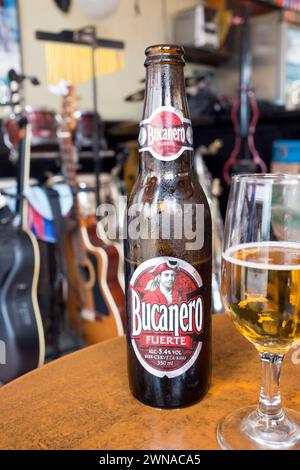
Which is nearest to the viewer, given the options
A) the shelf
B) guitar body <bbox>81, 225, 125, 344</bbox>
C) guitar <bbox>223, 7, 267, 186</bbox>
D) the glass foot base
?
the glass foot base

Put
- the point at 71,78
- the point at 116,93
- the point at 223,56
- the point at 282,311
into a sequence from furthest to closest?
the point at 223,56, the point at 116,93, the point at 71,78, the point at 282,311

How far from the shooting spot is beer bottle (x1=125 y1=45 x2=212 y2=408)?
17.9 inches

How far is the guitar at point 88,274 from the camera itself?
5.37 ft

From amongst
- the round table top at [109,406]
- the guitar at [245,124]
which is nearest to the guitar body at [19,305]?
the round table top at [109,406]

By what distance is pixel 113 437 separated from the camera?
0.41 metres

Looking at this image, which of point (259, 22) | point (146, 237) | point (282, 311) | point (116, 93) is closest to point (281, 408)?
point (282, 311)

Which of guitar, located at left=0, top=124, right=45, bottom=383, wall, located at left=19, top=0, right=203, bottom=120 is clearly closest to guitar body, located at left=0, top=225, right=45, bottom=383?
guitar, located at left=0, top=124, right=45, bottom=383

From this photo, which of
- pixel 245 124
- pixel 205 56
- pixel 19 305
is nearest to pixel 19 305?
pixel 19 305

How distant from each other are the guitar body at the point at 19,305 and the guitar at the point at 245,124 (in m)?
1.49

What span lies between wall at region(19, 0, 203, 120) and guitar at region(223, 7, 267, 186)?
0.79 metres

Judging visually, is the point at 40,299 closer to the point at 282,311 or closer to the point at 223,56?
the point at 282,311

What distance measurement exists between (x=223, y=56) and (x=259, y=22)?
453mm

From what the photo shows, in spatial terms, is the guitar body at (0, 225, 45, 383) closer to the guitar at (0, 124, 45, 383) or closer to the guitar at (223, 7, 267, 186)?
the guitar at (0, 124, 45, 383)

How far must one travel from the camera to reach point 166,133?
473mm
